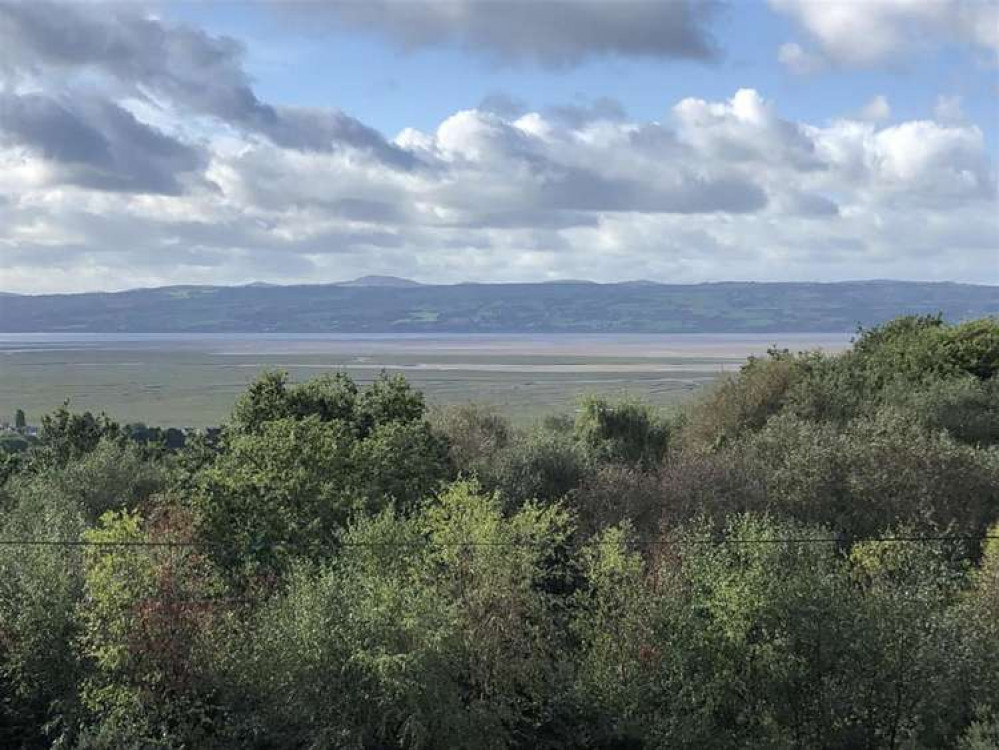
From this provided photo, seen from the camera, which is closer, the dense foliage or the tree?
the dense foliage

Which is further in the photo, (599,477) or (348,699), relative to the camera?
(599,477)

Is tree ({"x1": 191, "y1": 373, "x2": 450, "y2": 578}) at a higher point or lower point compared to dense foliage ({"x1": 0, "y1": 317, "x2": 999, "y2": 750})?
higher

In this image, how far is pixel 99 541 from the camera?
27.3m

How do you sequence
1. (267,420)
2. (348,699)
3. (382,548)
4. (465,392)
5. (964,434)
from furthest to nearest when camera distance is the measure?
(465,392), (964,434), (267,420), (382,548), (348,699)

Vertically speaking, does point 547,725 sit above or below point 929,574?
below

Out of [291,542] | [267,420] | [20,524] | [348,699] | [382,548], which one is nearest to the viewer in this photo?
[348,699]

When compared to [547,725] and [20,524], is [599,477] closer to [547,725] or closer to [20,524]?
[547,725]

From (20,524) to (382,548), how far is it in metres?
14.9

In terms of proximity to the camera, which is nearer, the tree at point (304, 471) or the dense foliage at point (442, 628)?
the dense foliage at point (442, 628)

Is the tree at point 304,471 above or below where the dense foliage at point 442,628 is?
above

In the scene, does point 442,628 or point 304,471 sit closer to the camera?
point 442,628

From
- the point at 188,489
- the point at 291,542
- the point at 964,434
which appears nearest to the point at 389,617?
the point at 291,542

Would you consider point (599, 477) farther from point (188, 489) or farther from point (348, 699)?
point (348, 699)

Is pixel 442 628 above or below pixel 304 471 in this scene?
below
